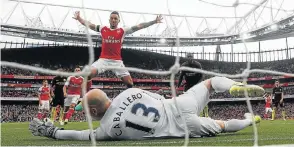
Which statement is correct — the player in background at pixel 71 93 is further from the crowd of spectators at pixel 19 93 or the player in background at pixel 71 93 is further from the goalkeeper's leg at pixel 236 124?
the crowd of spectators at pixel 19 93

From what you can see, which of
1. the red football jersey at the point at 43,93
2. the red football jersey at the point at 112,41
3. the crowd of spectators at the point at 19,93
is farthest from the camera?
the crowd of spectators at the point at 19,93

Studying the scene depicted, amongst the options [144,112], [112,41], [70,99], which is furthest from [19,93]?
[144,112]

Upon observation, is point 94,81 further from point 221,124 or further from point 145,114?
point 145,114

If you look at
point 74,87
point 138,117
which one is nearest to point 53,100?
point 74,87

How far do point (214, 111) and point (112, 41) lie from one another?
29.2 metres

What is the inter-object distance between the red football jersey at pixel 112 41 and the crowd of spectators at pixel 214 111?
17.7 m

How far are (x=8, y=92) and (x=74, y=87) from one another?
22.3m

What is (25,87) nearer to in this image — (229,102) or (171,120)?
(229,102)

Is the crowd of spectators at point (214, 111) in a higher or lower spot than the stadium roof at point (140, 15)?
lower

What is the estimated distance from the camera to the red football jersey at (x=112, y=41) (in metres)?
6.64

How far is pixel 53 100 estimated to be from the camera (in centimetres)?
1013

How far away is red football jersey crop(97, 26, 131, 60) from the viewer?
6.64 m

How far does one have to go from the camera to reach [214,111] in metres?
34.8

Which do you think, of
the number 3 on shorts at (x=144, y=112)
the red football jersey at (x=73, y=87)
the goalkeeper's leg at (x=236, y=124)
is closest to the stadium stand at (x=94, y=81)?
the red football jersey at (x=73, y=87)
